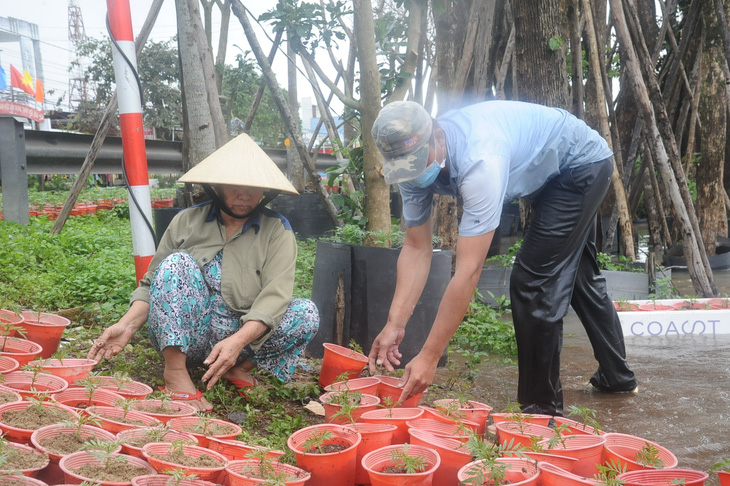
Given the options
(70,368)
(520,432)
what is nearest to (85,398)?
(70,368)

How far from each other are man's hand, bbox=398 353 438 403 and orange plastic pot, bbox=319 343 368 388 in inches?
25.5

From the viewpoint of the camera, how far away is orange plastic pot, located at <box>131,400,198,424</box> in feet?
7.05

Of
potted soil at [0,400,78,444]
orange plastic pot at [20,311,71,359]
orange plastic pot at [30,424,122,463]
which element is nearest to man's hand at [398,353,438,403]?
orange plastic pot at [30,424,122,463]

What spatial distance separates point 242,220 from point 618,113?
6.61m

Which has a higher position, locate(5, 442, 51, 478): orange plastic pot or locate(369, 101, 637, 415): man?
locate(369, 101, 637, 415): man

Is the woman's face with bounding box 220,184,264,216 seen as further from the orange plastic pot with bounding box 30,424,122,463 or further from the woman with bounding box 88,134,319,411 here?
the orange plastic pot with bounding box 30,424,122,463

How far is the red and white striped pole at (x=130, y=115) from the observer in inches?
124

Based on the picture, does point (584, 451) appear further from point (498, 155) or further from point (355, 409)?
point (498, 155)

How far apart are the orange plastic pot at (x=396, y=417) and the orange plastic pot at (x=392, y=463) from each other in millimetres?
282

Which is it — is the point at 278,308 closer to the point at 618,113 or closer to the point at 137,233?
the point at 137,233

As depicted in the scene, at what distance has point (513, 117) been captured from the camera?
7.68 ft

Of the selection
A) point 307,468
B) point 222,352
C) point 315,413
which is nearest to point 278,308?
point 222,352

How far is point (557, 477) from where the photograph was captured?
1.71 m

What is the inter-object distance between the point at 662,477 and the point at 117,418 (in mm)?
1681
